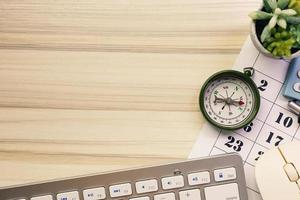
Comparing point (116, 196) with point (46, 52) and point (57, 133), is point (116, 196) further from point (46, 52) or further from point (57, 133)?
point (46, 52)

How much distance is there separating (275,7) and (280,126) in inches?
6.9

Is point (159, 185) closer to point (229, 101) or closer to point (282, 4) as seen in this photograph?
point (229, 101)

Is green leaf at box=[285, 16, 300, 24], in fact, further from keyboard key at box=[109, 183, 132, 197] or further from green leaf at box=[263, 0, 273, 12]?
keyboard key at box=[109, 183, 132, 197]

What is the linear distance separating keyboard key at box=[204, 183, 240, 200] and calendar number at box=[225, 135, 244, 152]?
0.06 m

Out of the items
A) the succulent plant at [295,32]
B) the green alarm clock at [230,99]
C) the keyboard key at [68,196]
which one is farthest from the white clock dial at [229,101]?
the keyboard key at [68,196]

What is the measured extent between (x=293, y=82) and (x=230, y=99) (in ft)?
0.30

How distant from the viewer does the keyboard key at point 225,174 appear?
0.77 metres

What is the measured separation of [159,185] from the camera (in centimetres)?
77

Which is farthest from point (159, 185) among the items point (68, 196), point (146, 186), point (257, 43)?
point (257, 43)

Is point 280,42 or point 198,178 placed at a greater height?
point 280,42

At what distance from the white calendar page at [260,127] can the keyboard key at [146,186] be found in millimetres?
76

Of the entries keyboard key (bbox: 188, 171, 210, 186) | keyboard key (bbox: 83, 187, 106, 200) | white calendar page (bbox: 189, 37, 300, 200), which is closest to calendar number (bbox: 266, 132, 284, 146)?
white calendar page (bbox: 189, 37, 300, 200)

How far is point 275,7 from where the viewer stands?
0.74m

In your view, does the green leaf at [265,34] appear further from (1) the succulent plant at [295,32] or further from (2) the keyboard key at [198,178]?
(2) the keyboard key at [198,178]
